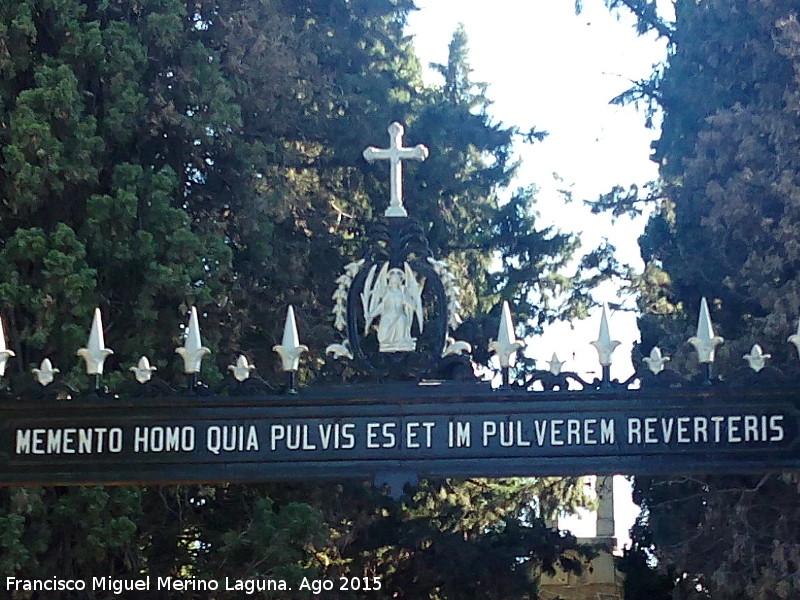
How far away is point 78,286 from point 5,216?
1.42 metres

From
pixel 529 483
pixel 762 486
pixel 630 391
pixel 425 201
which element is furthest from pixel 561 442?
pixel 529 483

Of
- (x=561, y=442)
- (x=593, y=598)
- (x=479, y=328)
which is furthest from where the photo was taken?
(x=593, y=598)

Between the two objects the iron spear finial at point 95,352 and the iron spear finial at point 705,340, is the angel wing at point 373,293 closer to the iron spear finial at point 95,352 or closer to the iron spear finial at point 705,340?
the iron spear finial at point 95,352

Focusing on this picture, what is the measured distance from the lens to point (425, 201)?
1636cm

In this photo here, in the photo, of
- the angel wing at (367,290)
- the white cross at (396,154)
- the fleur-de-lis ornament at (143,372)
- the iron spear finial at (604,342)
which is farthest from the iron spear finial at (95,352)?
the iron spear finial at (604,342)

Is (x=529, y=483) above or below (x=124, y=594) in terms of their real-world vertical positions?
above

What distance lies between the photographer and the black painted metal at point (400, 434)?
6348 millimetres

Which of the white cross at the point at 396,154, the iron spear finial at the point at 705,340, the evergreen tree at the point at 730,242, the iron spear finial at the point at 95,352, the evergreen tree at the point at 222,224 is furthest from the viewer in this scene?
the evergreen tree at the point at 222,224

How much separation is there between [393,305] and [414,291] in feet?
0.46

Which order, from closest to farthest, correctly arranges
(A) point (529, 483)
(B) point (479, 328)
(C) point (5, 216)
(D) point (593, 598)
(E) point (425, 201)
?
(C) point (5, 216) < (B) point (479, 328) < (E) point (425, 201) < (A) point (529, 483) < (D) point (593, 598)

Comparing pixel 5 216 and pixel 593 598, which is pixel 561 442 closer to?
pixel 5 216

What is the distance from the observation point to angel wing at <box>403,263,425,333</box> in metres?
6.60

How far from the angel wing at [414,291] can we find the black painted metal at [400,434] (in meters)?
0.43

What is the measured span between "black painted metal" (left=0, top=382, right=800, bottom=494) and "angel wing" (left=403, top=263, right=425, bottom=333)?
43 centimetres
